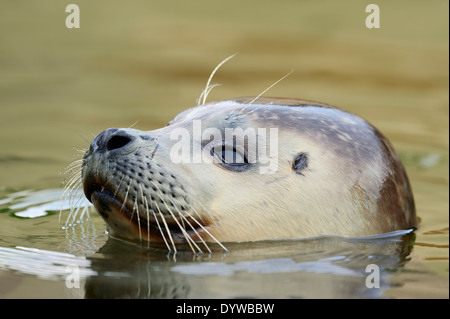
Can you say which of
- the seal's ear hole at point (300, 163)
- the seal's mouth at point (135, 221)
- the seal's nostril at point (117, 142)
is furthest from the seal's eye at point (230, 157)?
the seal's nostril at point (117, 142)

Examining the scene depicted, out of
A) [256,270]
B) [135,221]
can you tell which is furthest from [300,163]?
[135,221]

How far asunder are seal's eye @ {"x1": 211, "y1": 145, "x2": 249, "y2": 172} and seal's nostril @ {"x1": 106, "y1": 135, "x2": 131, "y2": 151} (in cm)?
48

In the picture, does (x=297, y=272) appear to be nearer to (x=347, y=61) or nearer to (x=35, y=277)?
(x=35, y=277)

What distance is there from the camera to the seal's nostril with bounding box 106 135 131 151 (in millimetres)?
4861

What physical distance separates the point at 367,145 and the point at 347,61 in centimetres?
563

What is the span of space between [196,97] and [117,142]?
4428 mm

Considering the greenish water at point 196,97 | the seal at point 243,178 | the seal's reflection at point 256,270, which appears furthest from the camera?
the seal at point 243,178

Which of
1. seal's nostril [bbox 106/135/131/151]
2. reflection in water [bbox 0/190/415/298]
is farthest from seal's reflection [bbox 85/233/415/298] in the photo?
seal's nostril [bbox 106/135/131/151]

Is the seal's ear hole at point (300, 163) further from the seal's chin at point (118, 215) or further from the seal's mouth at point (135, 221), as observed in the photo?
the seal's chin at point (118, 215)

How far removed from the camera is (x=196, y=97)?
9.28 meters

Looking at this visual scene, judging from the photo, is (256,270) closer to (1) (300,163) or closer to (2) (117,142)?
(1) (300,163)

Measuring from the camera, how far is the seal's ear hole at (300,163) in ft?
16.6

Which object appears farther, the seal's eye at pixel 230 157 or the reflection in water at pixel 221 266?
the seal's eye at pixel 230 157
